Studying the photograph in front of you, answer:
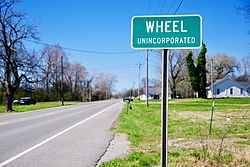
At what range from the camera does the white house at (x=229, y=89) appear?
8462cm

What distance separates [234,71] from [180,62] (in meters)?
25.4

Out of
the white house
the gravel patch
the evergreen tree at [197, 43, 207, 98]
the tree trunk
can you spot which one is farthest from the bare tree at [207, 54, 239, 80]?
the gravel patch

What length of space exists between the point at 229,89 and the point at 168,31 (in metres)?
86.7

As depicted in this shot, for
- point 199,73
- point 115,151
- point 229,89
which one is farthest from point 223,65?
point 115,151

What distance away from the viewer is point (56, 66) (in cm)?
8794

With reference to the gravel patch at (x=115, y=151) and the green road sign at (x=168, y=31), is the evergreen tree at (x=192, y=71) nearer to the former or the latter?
the gravel patch at (x=115, y=151)

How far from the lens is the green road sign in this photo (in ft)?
13.3

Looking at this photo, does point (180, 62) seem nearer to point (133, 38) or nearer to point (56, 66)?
point (56, 66)

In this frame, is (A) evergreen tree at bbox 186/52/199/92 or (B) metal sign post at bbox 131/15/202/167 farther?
(A) evergreen tree at bbox 186/52/199/92

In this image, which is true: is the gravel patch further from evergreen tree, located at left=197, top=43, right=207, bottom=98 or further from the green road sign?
evergreen tree, located at left=197, top=43, right=207, bottom=98

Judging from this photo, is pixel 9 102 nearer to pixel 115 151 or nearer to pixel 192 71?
pixel 115 151

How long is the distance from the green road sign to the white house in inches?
3299

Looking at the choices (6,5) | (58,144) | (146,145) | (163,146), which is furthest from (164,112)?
(6,5)

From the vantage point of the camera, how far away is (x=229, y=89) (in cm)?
8544
